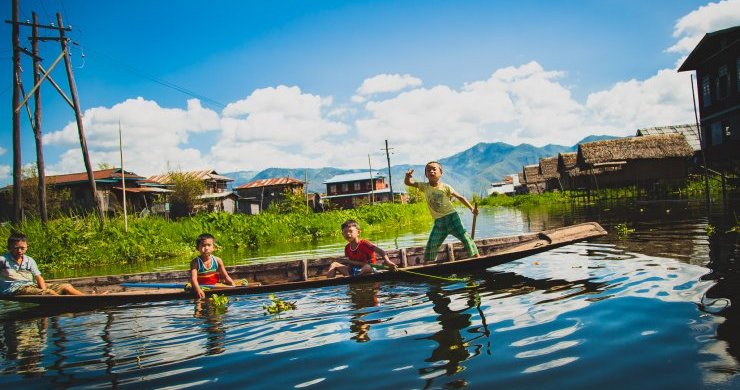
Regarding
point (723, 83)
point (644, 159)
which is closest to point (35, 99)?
point (723, 83)

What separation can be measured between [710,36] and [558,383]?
92.1 ft

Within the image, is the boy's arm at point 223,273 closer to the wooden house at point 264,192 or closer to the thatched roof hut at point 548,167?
the wooden house at point 264,192

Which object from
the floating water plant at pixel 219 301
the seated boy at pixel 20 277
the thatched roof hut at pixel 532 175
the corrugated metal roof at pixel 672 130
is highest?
the corrugated metal roof at pixel 672 130

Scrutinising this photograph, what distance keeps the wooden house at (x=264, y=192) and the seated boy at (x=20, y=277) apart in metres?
44.1

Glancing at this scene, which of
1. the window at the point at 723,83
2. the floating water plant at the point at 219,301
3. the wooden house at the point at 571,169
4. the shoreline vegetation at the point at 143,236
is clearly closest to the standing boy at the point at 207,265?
the floating water plant at the point at 219,301

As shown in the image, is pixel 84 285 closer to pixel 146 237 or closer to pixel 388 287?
pixel 388 287

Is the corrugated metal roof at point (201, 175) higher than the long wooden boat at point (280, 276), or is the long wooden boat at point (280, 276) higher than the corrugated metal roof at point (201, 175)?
the corrugated metal roof at point (201, 175)

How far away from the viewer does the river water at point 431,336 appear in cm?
308

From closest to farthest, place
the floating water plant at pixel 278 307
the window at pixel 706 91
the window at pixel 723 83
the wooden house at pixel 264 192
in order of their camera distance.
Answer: the floating water plant at pixel 278 307, the window at pixel 723 83, the window at pixel 706 91, the wooden house at pixel 264 192

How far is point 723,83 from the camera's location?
910 inches

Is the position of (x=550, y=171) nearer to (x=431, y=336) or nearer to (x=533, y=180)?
(x=533, y=180)

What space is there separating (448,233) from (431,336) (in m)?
3.44

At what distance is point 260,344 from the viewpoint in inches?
169

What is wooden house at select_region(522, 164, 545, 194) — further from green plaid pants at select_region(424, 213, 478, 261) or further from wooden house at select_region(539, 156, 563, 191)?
green plaid pants at select_region(424, 213, 478, 261)
